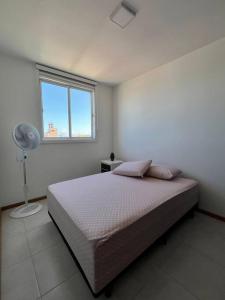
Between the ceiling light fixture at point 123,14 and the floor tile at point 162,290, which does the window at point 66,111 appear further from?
the floor tile at point 162,290

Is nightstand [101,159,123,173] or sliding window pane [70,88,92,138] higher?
sliding window pane [70,88,92,138]

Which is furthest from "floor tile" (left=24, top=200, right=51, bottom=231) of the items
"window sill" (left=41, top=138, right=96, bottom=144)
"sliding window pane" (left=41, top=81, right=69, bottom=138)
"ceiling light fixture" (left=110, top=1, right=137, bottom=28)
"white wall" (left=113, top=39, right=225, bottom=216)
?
"ceiling light fixture" (left=110, top=1, right=137, bottom=28)

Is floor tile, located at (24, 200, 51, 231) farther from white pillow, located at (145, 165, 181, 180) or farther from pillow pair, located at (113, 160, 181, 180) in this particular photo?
white pillow, located at (145, 165, 181, 180)

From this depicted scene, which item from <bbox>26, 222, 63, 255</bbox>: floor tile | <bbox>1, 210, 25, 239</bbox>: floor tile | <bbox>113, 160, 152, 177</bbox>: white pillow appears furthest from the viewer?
<bbox>113, 160, 152, 177</bbox>: white pillow

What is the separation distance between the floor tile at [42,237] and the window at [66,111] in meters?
1.54

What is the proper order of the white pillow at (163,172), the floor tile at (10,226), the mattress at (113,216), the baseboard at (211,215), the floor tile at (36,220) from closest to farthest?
the mattress at (113,216)
the floor tile at (10,226)
the floor tile at (36,220)
the baseboard at (211,215)
the white pillow at (163,172)

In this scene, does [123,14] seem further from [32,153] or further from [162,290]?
[162,290]

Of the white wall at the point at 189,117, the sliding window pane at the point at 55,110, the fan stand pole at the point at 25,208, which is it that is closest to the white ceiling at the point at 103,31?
the white wall at the point at 189,117

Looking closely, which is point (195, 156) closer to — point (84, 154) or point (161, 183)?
point (161, 183)

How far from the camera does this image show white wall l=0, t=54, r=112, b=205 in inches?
86.1

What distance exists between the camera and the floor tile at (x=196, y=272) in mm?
1059

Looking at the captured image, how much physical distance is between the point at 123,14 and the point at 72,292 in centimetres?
259

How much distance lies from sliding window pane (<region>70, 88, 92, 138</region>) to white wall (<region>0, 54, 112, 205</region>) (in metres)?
0.34

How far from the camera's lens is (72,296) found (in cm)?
102
